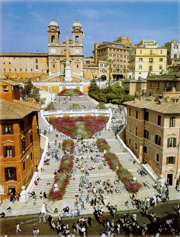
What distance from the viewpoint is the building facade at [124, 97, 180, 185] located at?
2862 cm

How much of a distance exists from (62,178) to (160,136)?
14.6 metres

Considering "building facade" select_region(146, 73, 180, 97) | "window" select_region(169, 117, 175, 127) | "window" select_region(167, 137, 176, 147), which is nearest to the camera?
"window" select_region(169, 117, 175, 127)

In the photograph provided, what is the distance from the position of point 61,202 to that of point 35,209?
2939 mm

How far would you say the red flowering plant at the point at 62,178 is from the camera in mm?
24359

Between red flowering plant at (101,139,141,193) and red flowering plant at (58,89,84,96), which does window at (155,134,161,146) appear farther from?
red flowering plant at (58,89,84,96)

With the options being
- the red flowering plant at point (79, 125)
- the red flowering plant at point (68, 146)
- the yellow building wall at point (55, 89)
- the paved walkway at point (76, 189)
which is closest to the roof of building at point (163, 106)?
the paved walkway at point (76, 189)

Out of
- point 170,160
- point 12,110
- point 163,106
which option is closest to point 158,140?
point 170,160

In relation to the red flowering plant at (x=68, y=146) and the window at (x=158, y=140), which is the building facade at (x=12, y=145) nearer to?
the red flowering plant at (x=68, y=146)

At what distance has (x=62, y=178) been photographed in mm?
26781

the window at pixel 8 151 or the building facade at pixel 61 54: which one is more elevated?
the building facade at pixel 61 54

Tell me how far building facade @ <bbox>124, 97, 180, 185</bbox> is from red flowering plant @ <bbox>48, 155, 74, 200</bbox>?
11906 millimetres

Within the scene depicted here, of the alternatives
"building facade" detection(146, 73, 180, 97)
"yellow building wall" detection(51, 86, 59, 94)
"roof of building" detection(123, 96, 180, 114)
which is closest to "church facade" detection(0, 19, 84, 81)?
"yellow building wall" detection(51, 86, 59, 94)

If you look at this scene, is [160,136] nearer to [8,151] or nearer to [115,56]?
[8,151]

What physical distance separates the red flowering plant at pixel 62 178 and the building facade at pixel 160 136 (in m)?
11.9
